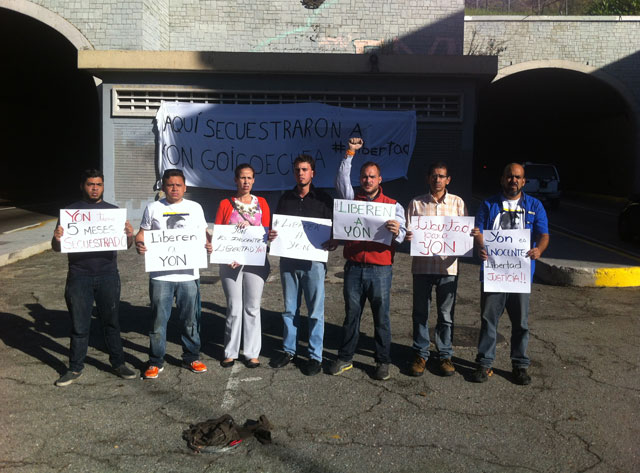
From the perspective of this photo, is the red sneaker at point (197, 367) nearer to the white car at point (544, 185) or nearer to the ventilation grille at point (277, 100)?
the ventilation grille at point (277, 100)

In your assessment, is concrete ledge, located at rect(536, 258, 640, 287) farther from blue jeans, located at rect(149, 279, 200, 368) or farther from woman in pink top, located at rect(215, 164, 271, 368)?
blue jeans, located at rect(149, 279, 200, 368)

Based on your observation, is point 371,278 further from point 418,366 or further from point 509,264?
point 509,264

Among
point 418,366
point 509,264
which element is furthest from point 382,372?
point 509,264

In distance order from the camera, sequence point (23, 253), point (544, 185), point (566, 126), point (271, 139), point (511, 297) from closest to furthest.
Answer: point (511, 297) → point (23, 253) → point (271, 139) → point (544, 185) → point (566, 126)

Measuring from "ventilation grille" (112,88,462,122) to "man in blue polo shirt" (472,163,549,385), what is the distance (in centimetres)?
856

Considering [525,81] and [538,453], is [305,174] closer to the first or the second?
[538,453]

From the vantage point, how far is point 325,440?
4.02m

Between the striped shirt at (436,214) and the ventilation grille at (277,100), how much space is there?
333 inches

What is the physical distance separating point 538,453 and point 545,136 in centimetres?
4179

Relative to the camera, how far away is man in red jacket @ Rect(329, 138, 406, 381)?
17.1ft

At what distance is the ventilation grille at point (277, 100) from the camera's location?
13477 millimetres

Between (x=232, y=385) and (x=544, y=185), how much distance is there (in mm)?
20753

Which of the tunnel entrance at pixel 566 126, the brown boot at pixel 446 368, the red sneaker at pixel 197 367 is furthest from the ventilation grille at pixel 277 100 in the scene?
the tunnel entrance at pixel 566 126

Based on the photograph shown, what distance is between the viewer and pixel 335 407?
4582mm
